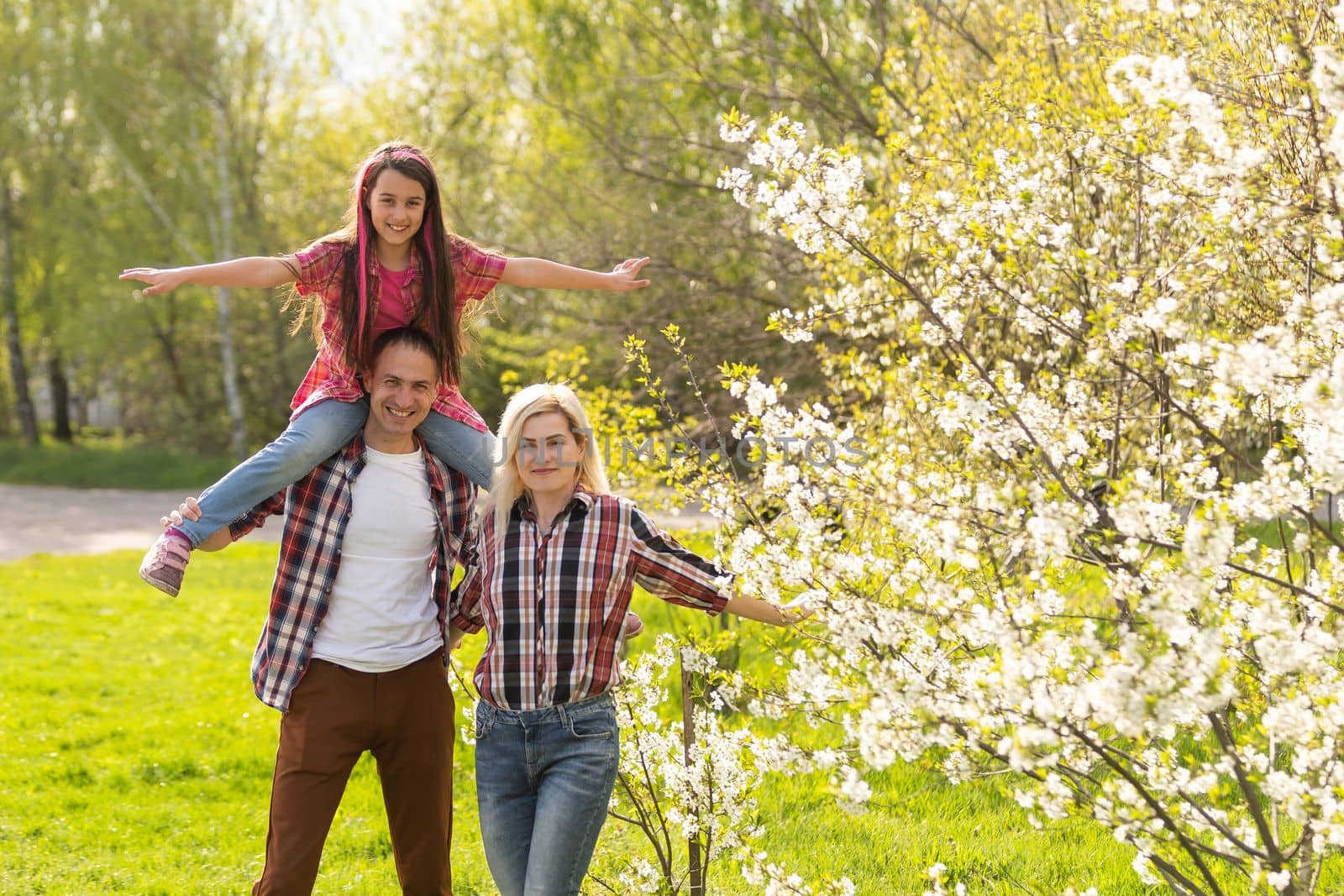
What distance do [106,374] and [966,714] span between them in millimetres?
28522

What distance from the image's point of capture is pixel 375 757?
3.00 meters

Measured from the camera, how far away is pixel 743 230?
9.00m

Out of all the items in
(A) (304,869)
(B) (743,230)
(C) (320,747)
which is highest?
(B) (743,230)

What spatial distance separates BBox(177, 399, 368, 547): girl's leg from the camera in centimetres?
303

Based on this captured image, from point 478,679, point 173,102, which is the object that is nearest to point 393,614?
point 478,679

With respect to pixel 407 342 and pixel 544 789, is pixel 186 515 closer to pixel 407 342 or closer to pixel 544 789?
pixel 407 342

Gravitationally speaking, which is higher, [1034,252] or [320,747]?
[1034,252]

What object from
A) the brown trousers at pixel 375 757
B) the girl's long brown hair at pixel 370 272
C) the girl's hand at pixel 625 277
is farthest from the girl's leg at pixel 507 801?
the girl's hand at pixel 625 277

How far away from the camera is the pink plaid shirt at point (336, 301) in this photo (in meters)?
3.20

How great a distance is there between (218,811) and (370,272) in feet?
10.0

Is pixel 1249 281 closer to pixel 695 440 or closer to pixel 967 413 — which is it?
pixel 967 413

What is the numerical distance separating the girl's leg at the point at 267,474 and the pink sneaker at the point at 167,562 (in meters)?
0.03

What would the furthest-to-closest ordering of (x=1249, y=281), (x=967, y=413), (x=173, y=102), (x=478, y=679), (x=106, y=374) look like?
(x=106, y=374), (x=173, y=102), (x=1249, y=281), (x=478, y=679), (x=967, y=413)

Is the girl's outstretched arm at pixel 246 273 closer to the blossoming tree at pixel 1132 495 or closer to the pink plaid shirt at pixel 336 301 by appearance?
the pink plaid shirt at pixel 336 301
